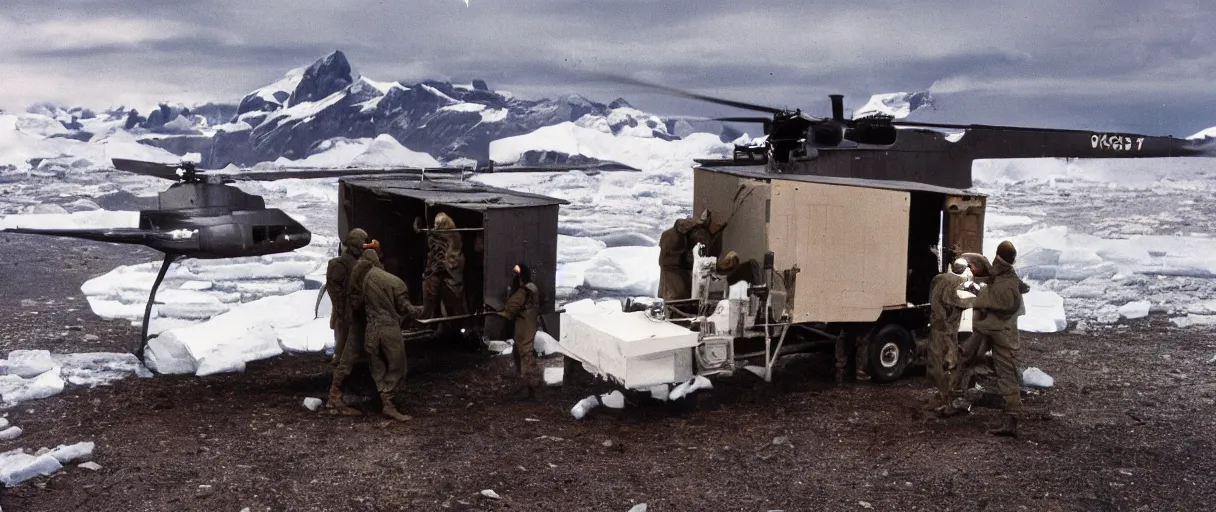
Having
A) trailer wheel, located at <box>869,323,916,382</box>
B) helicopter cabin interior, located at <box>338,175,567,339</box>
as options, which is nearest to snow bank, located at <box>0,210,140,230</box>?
helicopter cabin interior, located at <box>338,175,567,339</box>

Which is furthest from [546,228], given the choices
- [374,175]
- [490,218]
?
[374,175]

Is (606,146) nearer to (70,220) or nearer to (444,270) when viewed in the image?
(70,220)

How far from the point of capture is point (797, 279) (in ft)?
24.1

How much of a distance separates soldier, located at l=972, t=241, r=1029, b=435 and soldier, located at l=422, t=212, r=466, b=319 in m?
4.46

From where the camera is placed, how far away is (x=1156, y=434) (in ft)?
21.1

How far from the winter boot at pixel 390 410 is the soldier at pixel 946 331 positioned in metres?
4.17

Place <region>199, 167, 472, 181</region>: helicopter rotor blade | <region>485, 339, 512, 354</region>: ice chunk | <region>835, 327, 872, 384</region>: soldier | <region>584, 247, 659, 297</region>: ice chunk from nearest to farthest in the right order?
<region>835, 327, 872, 384</region>: soldier < <region>199, 167, 472, 181</region>: helicopter rotor blade < <region>485, 339, 512, 354</region>: ice chunk < <region>584, 247, 659, 297</region>: ice chunk

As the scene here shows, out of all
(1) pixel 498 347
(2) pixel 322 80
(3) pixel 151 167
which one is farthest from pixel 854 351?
(2) pixel 322 80

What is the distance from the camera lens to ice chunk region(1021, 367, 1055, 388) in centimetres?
778

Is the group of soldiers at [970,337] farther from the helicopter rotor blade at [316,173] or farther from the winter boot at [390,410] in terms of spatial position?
the helicopter rotor blade at [316,173]

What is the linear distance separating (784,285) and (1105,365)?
382 centimetres

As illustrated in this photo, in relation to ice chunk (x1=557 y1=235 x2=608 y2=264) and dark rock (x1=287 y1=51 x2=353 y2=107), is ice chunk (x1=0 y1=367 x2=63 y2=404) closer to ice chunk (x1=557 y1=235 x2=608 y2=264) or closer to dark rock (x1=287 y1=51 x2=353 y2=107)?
ice chunk (x1=557 y1=235 x2=608 y2=264)

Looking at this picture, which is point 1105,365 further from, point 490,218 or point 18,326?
point 18,326

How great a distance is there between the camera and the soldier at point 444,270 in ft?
26.7
